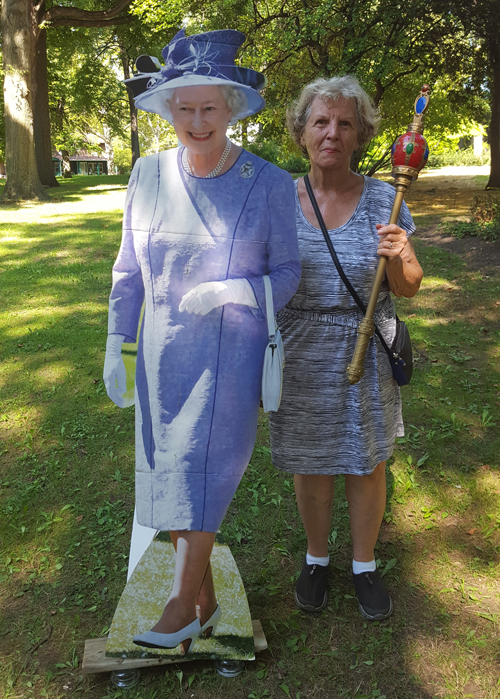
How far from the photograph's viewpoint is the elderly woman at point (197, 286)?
1838mm

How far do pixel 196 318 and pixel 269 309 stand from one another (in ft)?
0.80

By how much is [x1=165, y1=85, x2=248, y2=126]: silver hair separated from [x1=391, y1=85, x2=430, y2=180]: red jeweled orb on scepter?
60cm

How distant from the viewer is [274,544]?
11.1ft

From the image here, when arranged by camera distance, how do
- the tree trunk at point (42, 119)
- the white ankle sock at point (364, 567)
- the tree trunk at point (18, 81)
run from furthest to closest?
the tree trunk at point (42, 119) < the tree trunk at point (18, 81) < the white ankle sock at point (364, 567)

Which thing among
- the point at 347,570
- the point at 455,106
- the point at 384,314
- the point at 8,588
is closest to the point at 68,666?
the point at 8,588

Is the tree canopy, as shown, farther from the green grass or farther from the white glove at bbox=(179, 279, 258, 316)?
the white glove at bbox=(179, 279, 258, 316)

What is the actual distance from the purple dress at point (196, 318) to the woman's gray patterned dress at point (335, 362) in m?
0.45

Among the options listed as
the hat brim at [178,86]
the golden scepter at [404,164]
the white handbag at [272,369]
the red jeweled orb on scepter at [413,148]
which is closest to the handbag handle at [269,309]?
the white handbag at [272,369]

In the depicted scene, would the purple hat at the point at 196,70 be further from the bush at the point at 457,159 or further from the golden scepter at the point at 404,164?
the bush at the point at 457,159

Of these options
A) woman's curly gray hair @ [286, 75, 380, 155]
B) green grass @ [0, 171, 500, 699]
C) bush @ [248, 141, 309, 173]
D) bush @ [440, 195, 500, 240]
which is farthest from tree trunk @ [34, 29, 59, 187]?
woman's curly gray hair @ [286, 75, 380, 155]

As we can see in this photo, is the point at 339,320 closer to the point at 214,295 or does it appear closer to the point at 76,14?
the point at 214,295

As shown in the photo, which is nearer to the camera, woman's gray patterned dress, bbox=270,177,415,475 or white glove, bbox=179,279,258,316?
white glove, bbox=179,279,258,316

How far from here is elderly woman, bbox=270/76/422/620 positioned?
7.63 feet

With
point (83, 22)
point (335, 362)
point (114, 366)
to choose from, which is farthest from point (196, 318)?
point (83, 22)
